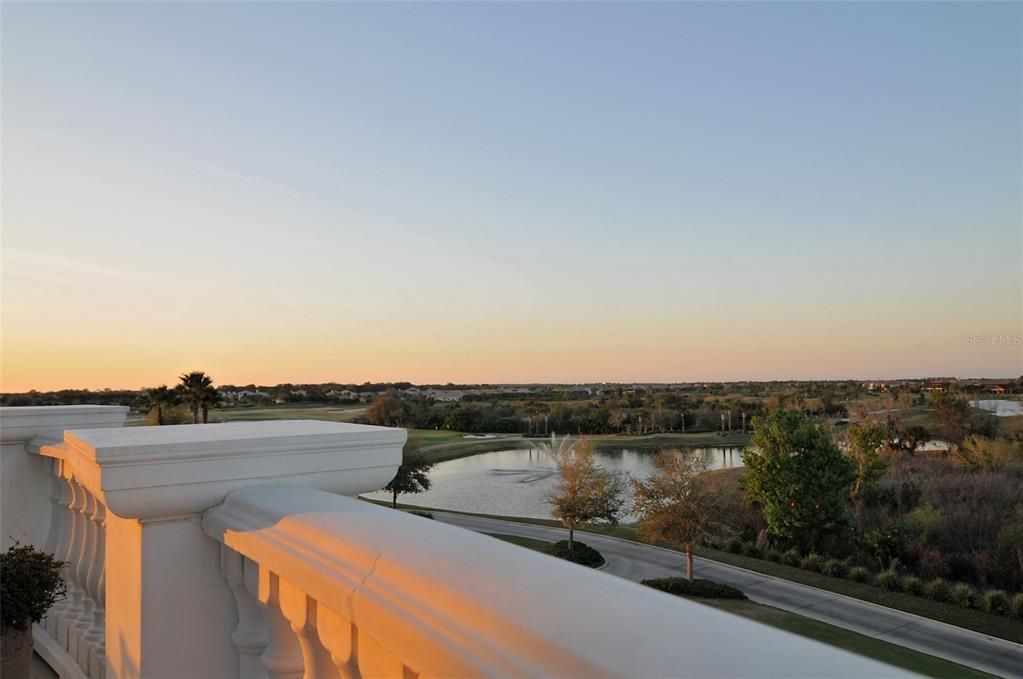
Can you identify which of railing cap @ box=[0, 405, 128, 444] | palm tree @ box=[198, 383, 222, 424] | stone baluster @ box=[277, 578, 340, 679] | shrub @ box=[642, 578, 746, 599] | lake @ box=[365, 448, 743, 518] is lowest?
lake @ box=[365, 448, 743, 518]

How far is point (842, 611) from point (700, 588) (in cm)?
388

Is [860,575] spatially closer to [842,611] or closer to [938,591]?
[938,591]

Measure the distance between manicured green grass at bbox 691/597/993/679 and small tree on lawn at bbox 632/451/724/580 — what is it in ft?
15.5

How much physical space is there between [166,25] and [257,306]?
15.9 metres

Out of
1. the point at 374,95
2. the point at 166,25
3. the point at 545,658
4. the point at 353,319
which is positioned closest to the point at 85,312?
the point at 374,95

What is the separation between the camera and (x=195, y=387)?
111 ft

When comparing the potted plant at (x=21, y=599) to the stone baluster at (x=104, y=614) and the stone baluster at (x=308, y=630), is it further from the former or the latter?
the stone baluster at (x=308, y=630)

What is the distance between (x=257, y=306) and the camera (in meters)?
20.4

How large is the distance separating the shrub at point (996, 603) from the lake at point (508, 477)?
10530 mm

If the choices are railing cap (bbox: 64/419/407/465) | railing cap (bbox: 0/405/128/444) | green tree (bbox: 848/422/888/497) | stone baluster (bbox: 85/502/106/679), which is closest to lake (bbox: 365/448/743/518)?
green tree (bbox: 848/422/888/497)

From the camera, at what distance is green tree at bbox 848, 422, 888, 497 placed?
30.5 metres

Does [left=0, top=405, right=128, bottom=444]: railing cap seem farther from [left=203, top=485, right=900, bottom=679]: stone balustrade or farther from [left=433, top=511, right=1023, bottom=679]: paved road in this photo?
[left=433, top=511, right=1023, bottom=679]: paved road

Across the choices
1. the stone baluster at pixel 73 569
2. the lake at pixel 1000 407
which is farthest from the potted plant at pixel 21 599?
the lake at pixel 1000 407

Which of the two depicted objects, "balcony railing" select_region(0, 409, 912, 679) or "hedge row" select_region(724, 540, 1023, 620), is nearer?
"balcony railing" select_region(0, 409, 912, 679)
